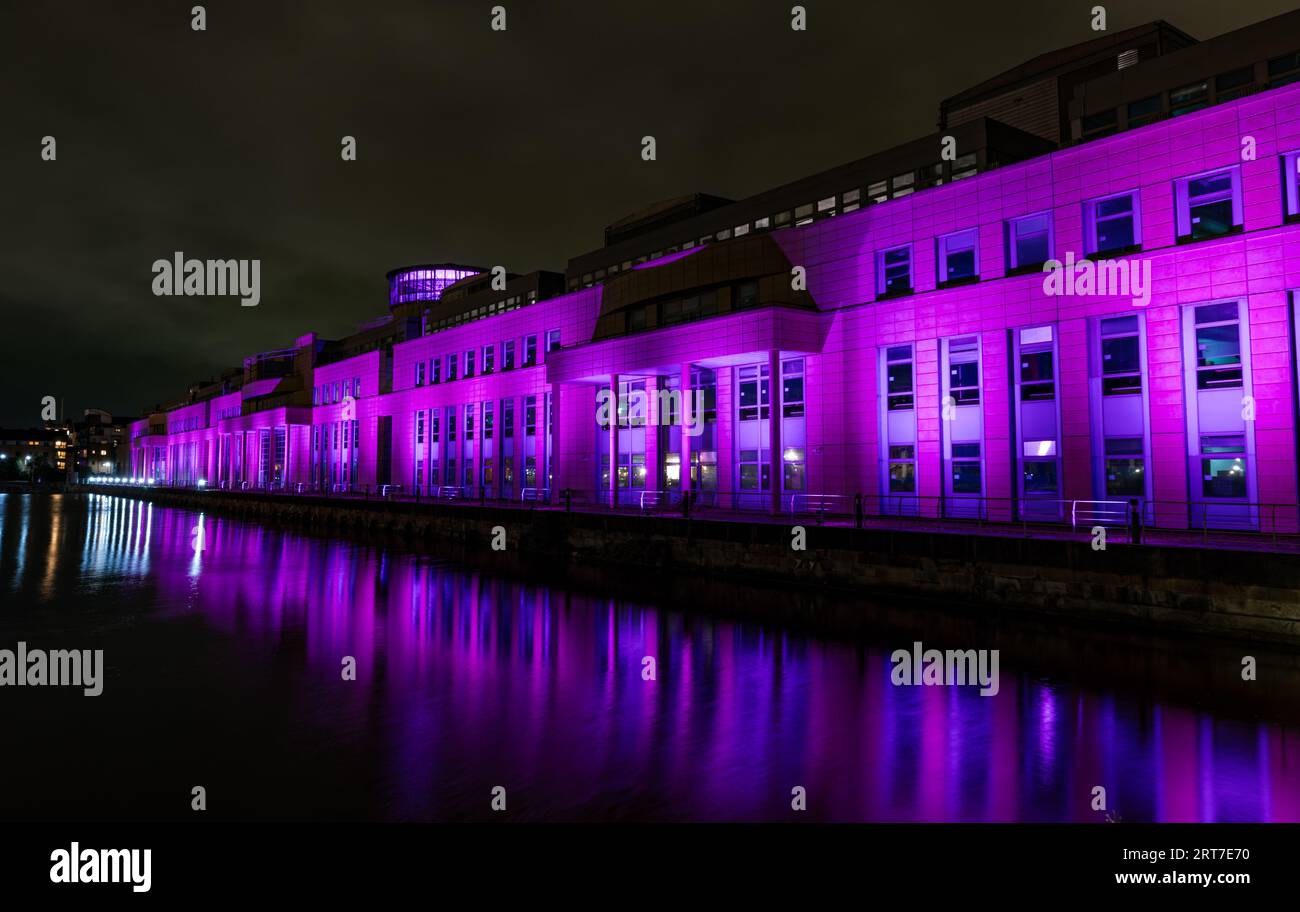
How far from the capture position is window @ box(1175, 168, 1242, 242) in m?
22.0

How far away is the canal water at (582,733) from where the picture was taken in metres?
7.89

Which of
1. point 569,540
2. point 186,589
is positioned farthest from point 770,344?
point 186,589

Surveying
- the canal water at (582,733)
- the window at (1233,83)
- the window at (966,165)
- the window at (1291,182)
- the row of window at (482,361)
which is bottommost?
the canal water at (582,733)

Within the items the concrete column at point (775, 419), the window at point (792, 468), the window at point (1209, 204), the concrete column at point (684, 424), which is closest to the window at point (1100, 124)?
the window at point (1209, 204)

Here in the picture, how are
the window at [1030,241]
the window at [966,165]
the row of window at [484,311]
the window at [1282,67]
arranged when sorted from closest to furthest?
the window at [1030,241] < the window at [1282,67] < the window at [966,165] < the row of window at [484,311]

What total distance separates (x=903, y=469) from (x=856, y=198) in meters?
21.0

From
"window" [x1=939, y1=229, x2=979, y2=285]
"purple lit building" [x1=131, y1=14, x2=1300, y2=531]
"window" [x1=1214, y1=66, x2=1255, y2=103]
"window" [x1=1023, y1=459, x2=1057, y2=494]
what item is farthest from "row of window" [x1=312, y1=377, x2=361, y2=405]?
"window" [x1=1214, y1=66, x2=1255, y2=103]

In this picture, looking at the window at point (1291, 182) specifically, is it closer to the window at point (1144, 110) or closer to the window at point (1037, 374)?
the window at point (1037, 374)

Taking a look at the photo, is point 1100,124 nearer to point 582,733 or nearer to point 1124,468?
point 1124,468

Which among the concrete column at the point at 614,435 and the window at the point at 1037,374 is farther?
the concrete column at the point at 614,435

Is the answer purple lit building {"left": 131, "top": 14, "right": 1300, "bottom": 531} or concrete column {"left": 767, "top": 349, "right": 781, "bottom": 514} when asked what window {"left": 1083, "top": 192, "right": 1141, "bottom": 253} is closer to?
purple lit building {"left": 131, "top": 14, "right": 1300, "bottom": 531}

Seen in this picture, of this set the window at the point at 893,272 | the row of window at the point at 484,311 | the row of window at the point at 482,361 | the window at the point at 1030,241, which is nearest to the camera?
the window at the point at 1030,241

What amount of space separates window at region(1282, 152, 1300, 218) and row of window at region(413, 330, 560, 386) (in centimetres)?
3438

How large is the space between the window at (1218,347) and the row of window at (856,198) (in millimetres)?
18244
